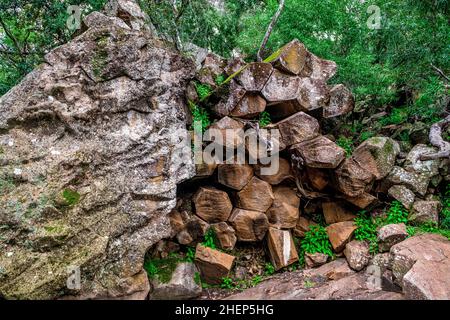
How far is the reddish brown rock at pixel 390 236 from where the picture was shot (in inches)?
207

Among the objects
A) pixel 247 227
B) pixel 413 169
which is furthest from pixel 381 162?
pixel 247 227

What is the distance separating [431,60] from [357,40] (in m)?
1.65

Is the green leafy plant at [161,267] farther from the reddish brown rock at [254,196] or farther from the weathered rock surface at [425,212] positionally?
the weathered rock surface at [425,212]

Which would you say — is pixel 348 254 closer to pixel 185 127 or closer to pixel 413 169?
pixel 413 169

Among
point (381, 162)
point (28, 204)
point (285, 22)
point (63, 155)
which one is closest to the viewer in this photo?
point (28, 204)

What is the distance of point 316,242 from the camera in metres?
5.97

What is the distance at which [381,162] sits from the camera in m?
5.99

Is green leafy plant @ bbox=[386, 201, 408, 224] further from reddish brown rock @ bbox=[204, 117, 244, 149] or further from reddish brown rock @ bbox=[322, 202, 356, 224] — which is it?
reddish brown rock @ bbox=[204, 117, 244, 149]

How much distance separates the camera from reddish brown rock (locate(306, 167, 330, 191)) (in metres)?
6.11

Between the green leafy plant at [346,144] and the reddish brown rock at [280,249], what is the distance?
2.36m

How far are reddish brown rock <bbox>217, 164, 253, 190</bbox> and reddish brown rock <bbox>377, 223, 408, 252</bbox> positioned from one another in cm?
264

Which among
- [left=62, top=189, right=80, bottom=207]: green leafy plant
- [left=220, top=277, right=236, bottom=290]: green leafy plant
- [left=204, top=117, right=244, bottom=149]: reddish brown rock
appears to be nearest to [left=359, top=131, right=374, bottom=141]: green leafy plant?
[left=204, top=117, right=244, bottom=149]: reddish brown rock

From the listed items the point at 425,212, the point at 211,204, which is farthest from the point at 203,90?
the point at 425,212

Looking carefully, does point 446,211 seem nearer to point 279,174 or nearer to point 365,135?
point 365,135
